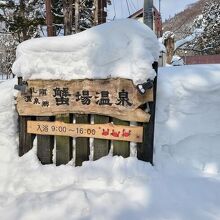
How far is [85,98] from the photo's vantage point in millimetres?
3764

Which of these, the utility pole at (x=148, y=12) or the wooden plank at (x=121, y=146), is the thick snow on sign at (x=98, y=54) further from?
the utility pole at (x=148, y=12)

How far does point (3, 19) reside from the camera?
21109 mm

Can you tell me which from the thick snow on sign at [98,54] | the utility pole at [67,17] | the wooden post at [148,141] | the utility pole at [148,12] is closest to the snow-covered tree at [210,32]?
the utility pole at [67,17]

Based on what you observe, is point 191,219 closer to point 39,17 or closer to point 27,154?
point 27,154

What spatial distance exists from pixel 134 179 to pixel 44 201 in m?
0.88

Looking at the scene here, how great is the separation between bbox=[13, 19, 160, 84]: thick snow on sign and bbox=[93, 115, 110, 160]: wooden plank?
0.45m

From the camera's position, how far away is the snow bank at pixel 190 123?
380 centimetres

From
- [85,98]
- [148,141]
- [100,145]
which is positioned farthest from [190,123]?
[85,98]

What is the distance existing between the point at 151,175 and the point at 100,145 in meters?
0.67

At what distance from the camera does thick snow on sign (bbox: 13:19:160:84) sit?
357 centimetres

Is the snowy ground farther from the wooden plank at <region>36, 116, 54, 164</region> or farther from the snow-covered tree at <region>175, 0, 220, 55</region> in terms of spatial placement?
the snow-covered tree at <region>175, 0, 220, 55</region>

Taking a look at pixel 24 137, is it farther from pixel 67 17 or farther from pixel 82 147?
pixel 67 17

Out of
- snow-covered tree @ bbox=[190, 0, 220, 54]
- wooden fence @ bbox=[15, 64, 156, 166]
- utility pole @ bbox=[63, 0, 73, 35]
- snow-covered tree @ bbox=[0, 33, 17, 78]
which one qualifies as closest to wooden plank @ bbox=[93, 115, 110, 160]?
wooden fence @ bbox=[15, 64, 156, 166]

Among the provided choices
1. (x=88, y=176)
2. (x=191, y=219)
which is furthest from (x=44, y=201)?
(x=191, y=219)
